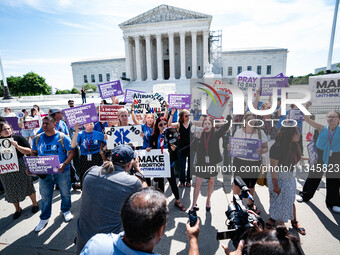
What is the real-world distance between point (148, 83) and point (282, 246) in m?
38.6

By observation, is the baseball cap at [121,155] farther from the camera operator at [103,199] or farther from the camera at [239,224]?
the camera at [239,224]

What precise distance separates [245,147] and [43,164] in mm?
3714

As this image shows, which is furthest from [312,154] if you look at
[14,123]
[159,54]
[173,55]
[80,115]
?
[159,54]

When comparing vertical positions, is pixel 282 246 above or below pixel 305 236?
above

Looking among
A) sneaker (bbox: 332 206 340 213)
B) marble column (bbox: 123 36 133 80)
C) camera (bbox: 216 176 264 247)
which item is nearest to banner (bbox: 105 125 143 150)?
camera (bbox: 216 176 264 247)

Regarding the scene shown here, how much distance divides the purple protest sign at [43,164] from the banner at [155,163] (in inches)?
60.7

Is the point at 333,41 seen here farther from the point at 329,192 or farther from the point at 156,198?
the point at 156,198

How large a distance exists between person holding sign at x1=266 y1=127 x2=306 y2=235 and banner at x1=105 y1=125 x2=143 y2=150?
8.27ft

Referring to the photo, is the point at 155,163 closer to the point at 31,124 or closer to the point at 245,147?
the point at 245,147

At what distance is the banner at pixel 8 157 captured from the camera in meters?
3.61

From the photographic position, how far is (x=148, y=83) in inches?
1501

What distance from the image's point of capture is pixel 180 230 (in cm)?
334

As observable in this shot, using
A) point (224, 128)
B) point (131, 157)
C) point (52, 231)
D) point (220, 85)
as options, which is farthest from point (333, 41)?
point (52, 231)

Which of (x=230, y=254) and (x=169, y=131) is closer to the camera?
(x=230, y=254)
